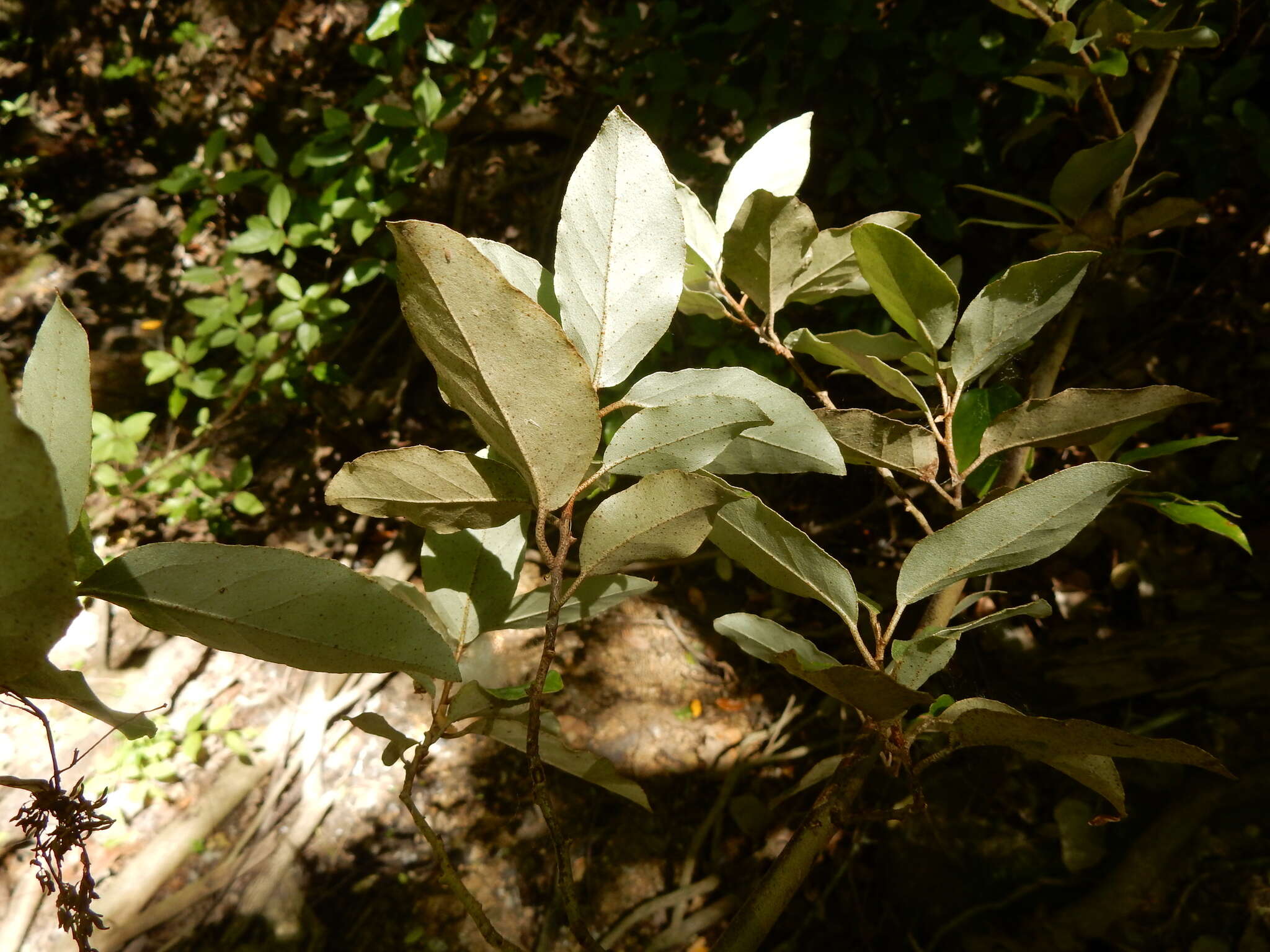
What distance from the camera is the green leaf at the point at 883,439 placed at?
488mm

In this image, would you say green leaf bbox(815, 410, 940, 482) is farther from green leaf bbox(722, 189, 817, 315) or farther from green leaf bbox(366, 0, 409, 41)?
green leaf bbox(366, 0, 409, 41)

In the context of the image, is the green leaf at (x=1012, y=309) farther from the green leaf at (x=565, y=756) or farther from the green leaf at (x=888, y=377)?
the green leaf at (x=565, y=756)

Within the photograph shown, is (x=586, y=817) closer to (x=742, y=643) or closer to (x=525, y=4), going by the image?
(x=742, y=643)

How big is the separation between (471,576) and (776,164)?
1.39 feet

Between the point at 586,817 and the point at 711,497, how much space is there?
1.20 m

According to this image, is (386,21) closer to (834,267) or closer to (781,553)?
(834,267)

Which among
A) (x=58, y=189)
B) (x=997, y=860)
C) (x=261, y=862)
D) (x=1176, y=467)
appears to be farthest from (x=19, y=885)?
(x=1176, y=467)

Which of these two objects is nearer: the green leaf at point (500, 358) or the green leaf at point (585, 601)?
the green leaf at point (500, 358)

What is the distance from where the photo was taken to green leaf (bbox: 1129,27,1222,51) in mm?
588

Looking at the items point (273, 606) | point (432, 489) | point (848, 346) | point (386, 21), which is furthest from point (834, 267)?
point (386, 21)

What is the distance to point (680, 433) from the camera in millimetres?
405

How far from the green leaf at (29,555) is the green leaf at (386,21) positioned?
1.57 metres

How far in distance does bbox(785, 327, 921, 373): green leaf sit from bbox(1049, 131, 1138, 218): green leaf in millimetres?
239

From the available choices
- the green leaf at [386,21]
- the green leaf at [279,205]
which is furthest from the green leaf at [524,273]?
the green leaf at [279,205]
